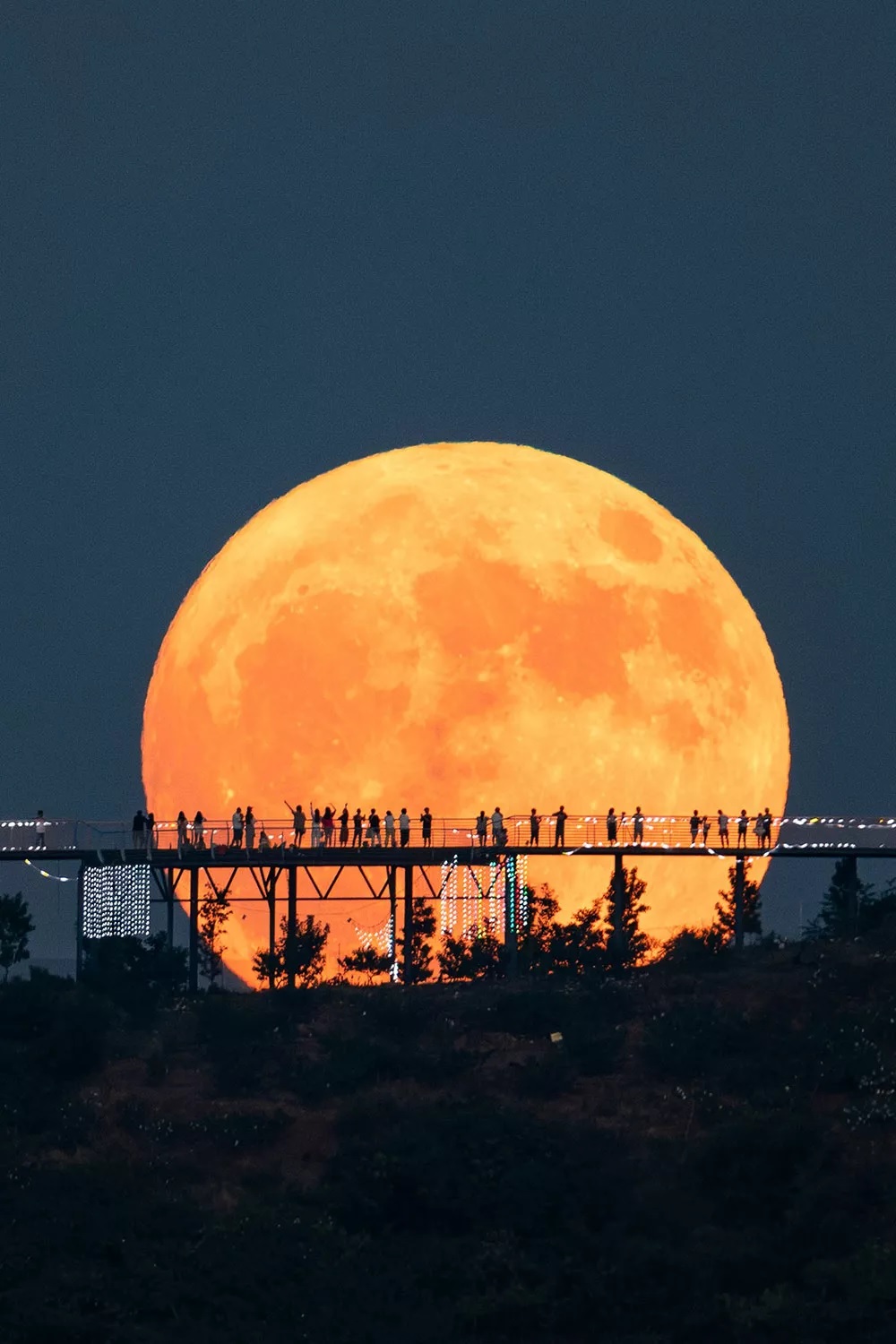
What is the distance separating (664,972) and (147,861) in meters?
19.2

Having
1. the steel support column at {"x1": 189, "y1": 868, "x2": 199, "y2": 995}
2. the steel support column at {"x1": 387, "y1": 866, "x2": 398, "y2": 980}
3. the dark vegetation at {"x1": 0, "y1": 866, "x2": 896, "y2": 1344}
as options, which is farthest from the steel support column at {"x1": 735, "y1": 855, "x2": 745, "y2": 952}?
the steel support column at {"x1": 189, "y1": 868, "x2": 199, "y2": 995}

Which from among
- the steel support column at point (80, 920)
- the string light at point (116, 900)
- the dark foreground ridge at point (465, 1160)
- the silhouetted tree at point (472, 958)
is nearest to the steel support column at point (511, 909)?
the silhouetted tree at point (472, 958)

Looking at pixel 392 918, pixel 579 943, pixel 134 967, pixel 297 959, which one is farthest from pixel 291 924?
pixel 579 943

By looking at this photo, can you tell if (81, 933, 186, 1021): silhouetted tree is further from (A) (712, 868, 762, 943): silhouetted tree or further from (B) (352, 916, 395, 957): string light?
(A) (712, 868, 762, 943): silhouetted tree

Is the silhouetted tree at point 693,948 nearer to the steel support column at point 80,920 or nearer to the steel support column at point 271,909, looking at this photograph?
the steel support column at point 271,909

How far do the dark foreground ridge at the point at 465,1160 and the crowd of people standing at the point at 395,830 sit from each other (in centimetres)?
979

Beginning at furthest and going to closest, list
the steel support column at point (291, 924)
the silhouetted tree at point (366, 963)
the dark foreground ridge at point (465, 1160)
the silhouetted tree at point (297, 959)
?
the silhouetted tree at point (366, 963), the silhouetted tree at point (297, 959), the steel support column at point (291, 924), the dark foreground ridge at point (465, 1160)

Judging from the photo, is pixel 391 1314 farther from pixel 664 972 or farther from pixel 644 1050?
pixel 664 972

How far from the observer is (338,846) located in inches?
3563

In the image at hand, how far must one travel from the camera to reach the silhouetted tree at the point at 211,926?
310 feet

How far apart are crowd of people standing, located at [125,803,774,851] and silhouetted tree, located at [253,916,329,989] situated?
3.01 meters

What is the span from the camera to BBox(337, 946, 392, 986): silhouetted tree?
9138cm

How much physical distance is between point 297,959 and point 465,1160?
24365mm

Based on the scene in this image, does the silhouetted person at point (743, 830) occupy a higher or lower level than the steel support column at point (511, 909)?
higher
